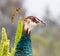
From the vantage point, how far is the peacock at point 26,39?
1.31 m

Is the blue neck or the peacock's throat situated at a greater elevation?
the peacock's throat

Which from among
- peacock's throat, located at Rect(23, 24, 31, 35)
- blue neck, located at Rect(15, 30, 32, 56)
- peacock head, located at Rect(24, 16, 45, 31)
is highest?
peacock head, located at Rect(24, 16, 45, 31)

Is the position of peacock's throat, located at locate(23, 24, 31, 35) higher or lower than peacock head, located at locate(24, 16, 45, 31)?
lower

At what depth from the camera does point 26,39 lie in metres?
1.33

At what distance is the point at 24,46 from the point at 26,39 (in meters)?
0.03

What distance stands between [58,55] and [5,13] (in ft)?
9.26

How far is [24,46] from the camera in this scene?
1.32 metres

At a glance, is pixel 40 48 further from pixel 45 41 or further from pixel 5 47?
pixel 5 47

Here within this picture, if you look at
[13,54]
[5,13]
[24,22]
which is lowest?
[13,54]

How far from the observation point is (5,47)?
4.40 ft

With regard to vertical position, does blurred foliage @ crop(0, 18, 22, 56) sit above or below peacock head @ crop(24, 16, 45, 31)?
below

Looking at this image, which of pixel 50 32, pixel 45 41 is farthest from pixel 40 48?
pixel 50 32

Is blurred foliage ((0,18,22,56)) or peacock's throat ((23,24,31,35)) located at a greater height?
peacock's throat ((23,24,31,35))

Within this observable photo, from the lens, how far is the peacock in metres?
1.31
